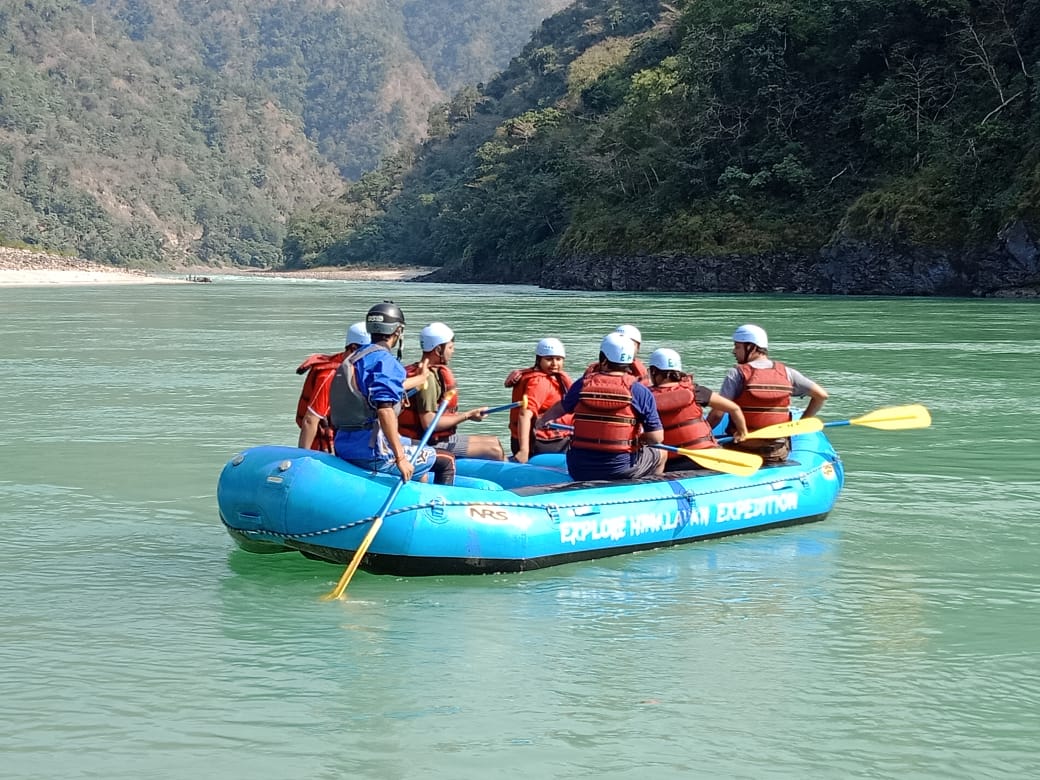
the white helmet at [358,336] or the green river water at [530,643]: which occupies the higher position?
the white helmet at [358,336]

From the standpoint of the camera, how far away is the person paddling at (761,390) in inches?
378

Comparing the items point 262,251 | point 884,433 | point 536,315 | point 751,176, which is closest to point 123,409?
point 884,433

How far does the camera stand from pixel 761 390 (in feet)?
31.6

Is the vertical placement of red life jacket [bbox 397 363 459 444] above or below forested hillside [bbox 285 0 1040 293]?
below

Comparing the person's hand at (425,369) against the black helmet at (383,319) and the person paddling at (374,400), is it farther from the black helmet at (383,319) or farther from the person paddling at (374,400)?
the black helmet at (383,319)

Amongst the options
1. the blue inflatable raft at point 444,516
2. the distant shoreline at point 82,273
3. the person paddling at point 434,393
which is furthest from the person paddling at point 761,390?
the distant shoreline at point 82,273

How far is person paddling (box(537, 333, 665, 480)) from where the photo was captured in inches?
336

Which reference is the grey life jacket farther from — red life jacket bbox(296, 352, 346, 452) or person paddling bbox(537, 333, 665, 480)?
person paddling bbox(537, 333, 665, 480)

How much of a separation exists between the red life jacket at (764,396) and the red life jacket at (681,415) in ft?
1.90

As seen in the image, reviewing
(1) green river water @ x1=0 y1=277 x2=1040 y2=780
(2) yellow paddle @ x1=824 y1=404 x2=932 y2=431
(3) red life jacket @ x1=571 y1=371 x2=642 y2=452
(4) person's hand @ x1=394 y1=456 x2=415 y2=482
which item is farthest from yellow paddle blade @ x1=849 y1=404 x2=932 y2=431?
(4) person's hand @ x1=394 y1=456 x2=415 y2=482

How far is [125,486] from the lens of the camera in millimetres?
11023

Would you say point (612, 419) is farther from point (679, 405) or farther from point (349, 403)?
point (349, 403)

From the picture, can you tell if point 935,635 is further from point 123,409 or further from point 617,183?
point 617,183

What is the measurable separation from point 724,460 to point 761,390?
83 cm
